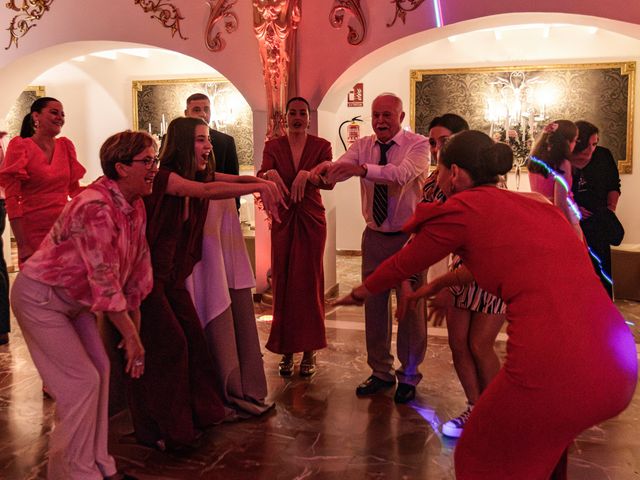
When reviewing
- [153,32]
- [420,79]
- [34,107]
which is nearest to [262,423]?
[34,107]

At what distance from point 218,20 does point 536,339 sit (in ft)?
15.2

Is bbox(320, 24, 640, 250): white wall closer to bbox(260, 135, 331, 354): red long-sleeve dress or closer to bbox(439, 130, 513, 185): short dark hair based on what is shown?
bbox(260, 135, 331, 354): red long-sleeve dress

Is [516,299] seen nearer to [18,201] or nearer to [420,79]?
[18,201]

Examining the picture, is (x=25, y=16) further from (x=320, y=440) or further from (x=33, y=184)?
(x=320, y=440)

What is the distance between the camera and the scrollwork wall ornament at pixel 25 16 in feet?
20.2

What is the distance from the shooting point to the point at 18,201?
3678 millimetres

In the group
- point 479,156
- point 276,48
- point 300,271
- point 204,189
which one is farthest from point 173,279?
point 276,48

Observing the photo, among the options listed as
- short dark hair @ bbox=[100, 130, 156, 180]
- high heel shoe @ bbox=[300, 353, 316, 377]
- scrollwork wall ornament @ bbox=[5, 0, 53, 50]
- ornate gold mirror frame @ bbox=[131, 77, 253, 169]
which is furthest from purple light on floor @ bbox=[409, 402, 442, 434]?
ornate gold mirror frame @ bbox=[131, 77, 253, 169]

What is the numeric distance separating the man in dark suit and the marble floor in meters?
1.36

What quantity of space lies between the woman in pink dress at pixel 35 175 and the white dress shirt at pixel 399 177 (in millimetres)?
1564

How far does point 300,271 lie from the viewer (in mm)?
3805

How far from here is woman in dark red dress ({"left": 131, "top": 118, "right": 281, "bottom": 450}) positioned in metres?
2.74

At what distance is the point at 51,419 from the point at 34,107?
1644 millimetres

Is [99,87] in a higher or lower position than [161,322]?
higher
